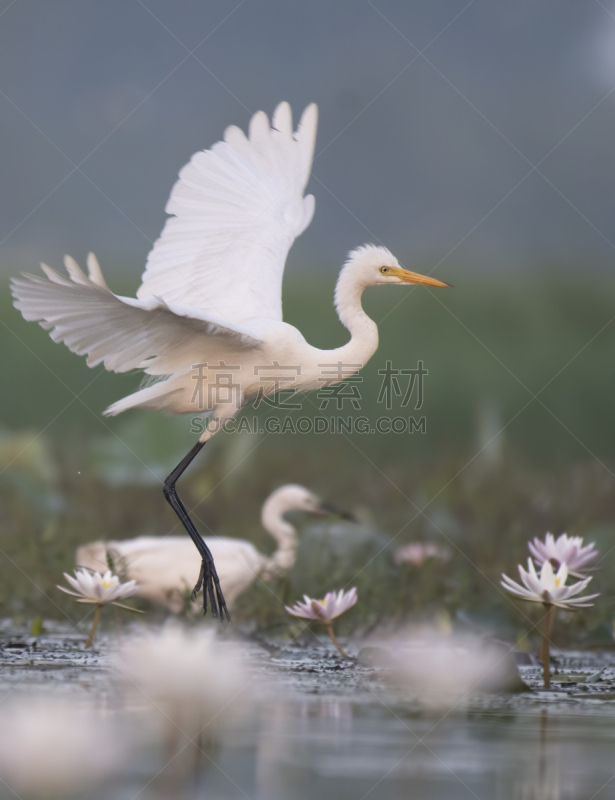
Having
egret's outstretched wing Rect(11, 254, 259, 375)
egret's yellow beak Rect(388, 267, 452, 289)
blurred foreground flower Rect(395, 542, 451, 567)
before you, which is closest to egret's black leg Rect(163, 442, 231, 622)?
egret's outstretched wing Rect(11, 254, 259, 375)

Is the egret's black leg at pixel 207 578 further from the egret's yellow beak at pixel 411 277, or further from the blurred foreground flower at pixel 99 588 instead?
the egret's yellow beak at pixel 411 277

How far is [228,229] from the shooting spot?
2506 mm

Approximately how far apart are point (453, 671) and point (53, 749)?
75 cm

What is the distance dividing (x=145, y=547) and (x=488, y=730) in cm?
118

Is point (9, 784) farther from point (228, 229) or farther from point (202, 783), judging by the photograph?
point (228, 229)

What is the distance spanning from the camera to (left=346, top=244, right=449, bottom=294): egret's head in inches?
92.0

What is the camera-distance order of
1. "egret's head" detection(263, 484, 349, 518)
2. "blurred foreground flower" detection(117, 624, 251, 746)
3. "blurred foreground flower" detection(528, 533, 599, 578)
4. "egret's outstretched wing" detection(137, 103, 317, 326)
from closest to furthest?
1. "blurred foreground flower" detection(117, 624, 251, 746)
2. "blurred foreground flower" detection(528, 533, 599, 578)
3. "egret's outstretched wing" detection(137, 103, 317, 326)
4. "egret's head" detection(263, 484, 349, 518)

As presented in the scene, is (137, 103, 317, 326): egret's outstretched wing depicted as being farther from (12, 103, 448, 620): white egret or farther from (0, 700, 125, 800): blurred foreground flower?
(0, 700, 125, 800): blurred foreground flower

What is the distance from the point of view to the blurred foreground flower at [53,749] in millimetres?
1232

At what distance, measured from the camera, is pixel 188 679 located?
1.81 m

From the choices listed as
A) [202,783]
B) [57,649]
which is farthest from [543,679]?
[57,649]

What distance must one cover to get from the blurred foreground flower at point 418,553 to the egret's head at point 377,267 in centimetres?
69

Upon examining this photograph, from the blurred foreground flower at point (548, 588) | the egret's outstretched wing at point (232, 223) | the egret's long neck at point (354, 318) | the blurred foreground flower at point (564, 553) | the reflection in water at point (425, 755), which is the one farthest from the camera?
the egret's outstretched wing at point (232, 223)

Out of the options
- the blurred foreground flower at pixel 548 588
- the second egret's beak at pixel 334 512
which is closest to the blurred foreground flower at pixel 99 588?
the blurred foreground flower at pixel 548 588
